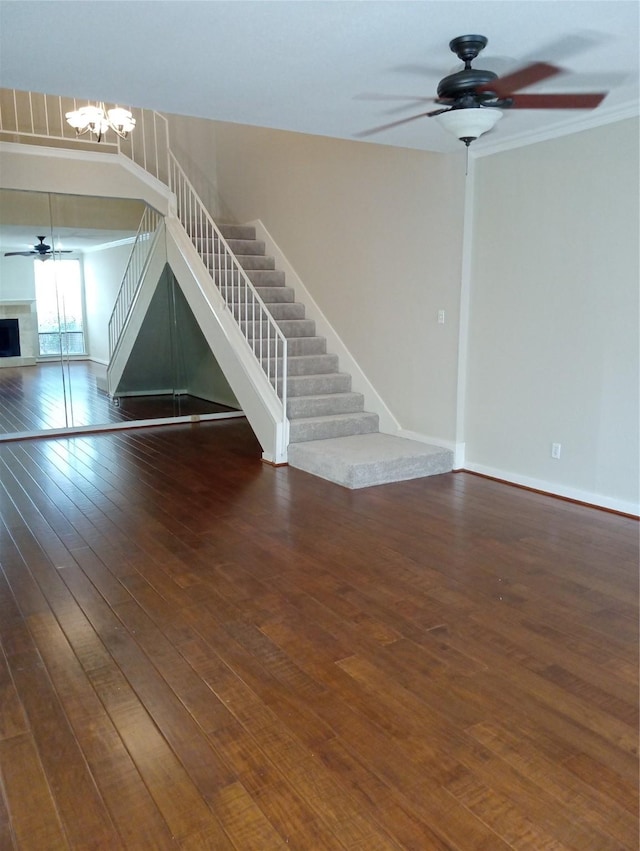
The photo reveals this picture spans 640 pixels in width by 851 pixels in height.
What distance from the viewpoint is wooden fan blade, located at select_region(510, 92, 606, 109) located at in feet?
11.7

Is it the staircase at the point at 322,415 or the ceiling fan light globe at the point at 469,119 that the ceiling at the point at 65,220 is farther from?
the ceiling fan light globe at the point at 469,119

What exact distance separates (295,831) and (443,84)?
9.16ft

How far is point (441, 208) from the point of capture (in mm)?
5301

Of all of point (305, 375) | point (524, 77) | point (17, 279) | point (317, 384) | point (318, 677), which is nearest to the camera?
point (318, 677)

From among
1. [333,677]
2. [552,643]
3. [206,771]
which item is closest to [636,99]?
[552,643]

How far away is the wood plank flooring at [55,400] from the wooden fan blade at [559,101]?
514 centimetres

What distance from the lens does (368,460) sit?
5.05 metres

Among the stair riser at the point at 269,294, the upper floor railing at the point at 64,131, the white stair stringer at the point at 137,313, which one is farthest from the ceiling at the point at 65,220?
the stair riser at the point at 269,294

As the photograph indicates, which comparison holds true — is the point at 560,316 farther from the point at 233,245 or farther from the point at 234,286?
the point at 233,245

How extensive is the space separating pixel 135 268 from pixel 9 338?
1549mm

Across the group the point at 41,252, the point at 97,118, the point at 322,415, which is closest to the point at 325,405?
the point at 322,415

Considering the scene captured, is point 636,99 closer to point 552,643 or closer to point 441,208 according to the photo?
point 441,208

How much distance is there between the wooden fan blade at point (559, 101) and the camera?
358cm

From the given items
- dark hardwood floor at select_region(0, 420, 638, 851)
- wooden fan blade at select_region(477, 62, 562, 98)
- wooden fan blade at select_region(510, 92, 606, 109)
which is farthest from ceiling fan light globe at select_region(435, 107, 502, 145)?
dark hardwood floor at select_region(0, 420, 638, 851)
